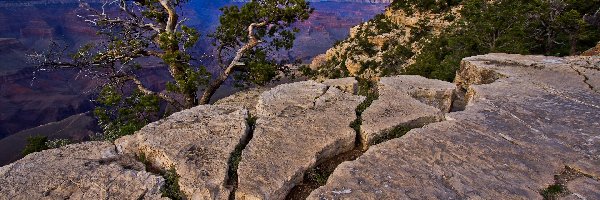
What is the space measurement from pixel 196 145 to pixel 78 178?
69.6 inches

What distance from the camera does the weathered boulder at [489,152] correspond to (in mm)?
4965

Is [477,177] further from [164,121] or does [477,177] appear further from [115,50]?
[115,50]

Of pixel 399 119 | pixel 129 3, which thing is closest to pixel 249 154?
pixel 399 119

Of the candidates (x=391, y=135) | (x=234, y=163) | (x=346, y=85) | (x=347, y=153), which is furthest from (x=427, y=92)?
(x=234, y=163)

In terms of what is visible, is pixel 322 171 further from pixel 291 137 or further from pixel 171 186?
pixel 171 186

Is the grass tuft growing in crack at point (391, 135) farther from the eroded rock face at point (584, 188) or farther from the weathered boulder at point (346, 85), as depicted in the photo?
the weathered boulder at point (346, 85)

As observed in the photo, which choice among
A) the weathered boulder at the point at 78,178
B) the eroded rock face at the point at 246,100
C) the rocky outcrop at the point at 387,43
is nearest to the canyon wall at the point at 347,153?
the weathered boulder at the point at 78,178

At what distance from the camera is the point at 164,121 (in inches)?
288

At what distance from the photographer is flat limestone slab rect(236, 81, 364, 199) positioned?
17.5ft

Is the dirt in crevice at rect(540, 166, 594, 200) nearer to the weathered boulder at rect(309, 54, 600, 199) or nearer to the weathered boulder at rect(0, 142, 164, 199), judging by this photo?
the weathered boulder at rect(309, 54, 600, 199)

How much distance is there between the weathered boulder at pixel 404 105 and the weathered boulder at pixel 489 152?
1.35 ft

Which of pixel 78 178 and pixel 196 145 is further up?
pixel 196 145

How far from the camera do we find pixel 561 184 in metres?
5.13

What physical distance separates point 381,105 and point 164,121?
437 cm
